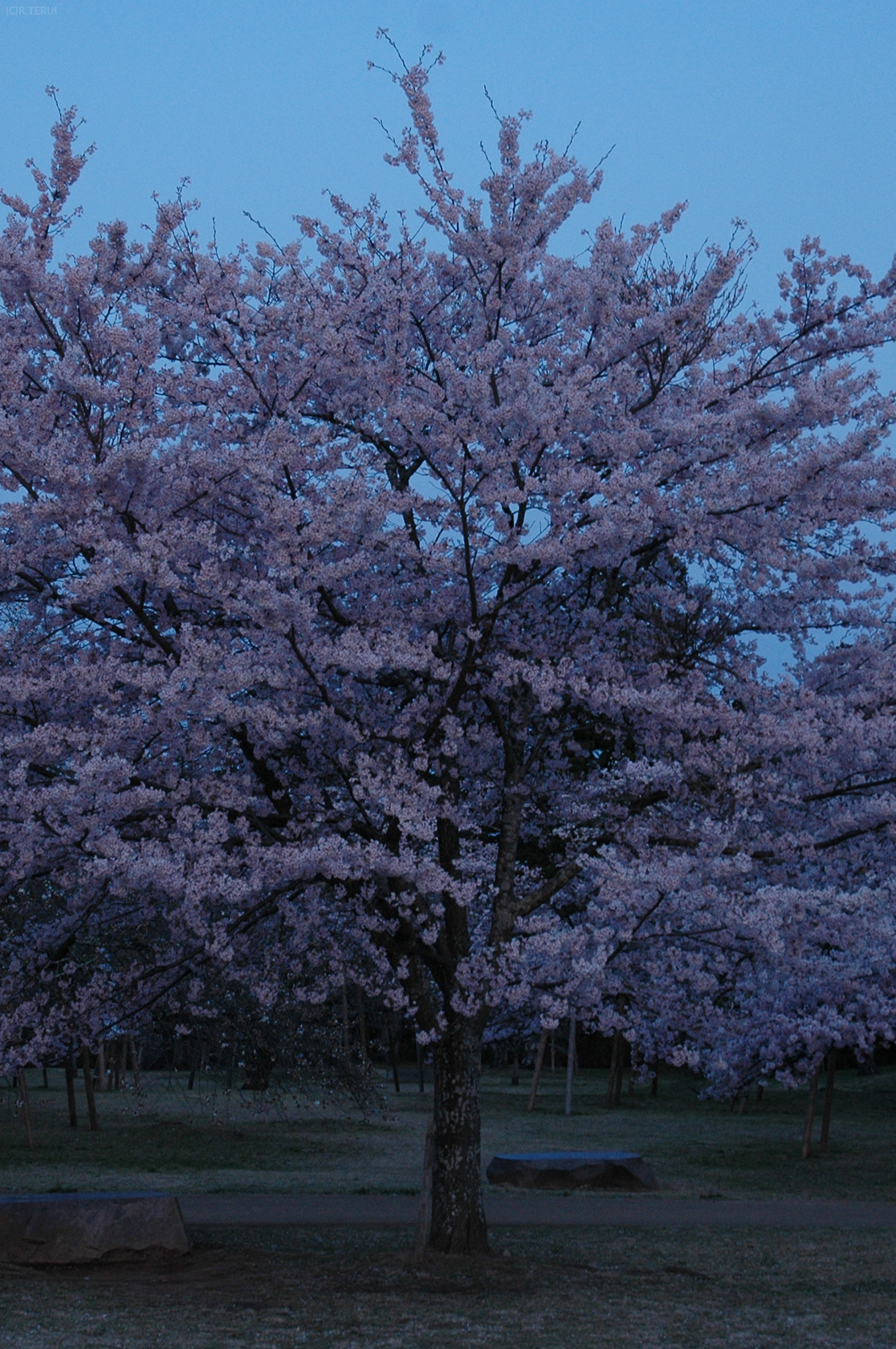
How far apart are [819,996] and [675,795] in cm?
835

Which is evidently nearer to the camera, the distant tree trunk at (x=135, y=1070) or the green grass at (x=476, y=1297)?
the green grass at (x=476, y=1297)

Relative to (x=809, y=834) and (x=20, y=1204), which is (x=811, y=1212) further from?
(x=20, y=1204)

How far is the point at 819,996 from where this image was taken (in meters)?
17.2

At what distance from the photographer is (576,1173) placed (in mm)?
17641

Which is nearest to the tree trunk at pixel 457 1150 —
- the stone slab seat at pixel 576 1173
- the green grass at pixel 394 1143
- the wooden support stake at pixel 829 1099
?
the green grass at pixel 394 1143

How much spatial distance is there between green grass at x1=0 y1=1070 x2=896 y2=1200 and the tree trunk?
7.35 m

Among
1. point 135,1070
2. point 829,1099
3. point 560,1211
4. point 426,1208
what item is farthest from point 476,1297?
point 135,1070

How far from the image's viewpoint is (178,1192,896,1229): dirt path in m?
13.8

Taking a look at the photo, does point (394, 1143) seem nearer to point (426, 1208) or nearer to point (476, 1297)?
point (426, 1208)

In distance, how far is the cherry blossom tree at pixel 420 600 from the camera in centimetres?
871

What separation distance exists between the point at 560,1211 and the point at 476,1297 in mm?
6172

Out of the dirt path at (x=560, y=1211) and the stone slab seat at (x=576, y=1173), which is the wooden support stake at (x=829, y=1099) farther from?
the dirt path at (x=560, y=1211)

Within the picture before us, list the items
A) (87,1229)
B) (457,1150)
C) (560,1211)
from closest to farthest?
(457,1150), (87,1229), (560,1211)

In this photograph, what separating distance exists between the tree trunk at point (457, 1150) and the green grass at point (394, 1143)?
24.1 ft
